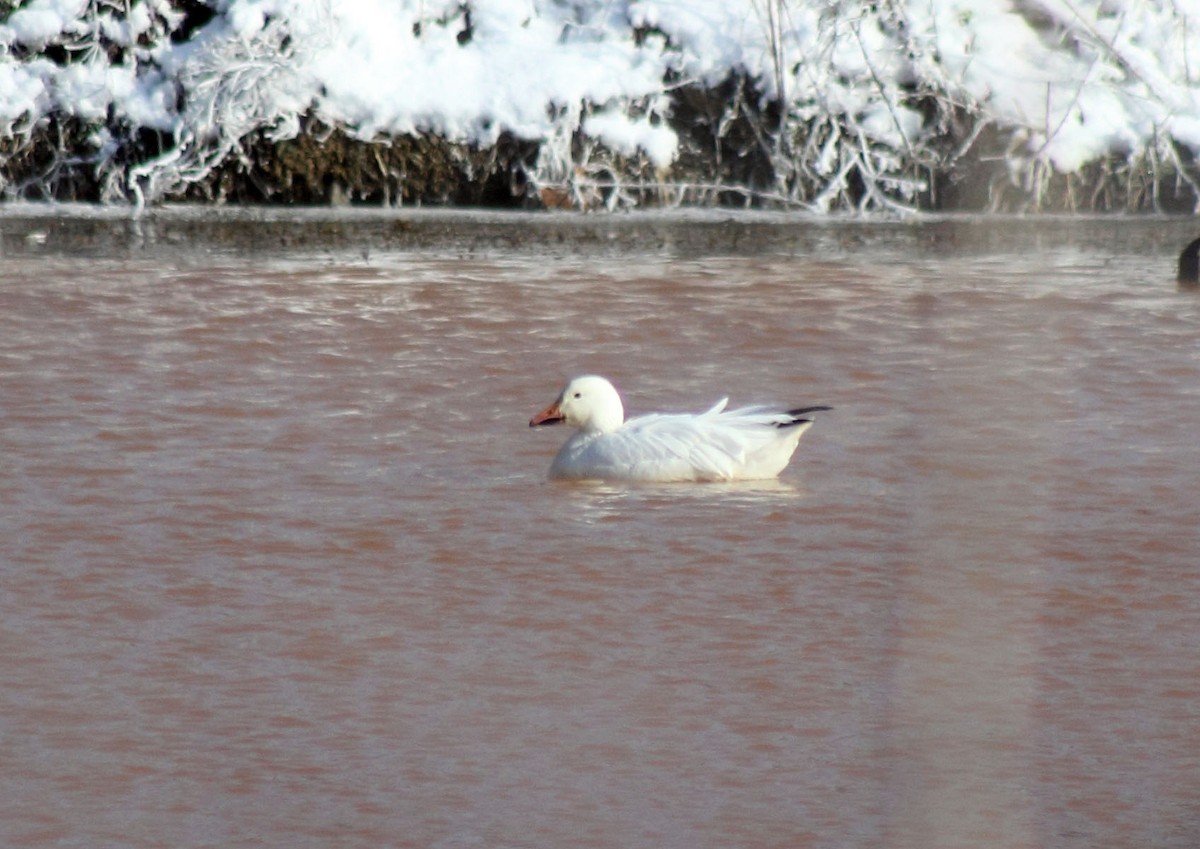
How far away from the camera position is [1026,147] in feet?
44.0

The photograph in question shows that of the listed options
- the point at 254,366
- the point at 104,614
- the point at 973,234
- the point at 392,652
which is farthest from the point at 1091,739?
the point at 973,234

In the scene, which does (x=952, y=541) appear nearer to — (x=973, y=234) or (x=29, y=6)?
→ (x=973, y=234)

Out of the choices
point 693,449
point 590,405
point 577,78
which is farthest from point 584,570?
point 577,78

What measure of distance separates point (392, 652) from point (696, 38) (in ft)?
30.2

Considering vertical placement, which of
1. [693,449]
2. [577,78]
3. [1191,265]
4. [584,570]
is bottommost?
[584,570]

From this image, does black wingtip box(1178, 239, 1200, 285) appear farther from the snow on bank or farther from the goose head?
the goose head

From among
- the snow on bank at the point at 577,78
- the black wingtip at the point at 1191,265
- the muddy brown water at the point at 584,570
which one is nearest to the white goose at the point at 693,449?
the muddy brown water at the point at 584,570

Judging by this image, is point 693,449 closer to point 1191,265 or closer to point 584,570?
point 584,570

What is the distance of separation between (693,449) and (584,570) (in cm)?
129

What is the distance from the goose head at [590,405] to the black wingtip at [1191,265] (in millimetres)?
4573

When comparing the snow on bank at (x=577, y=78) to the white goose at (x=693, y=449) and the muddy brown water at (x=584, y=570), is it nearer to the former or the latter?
the muddy brown water at (x=584, y=570)

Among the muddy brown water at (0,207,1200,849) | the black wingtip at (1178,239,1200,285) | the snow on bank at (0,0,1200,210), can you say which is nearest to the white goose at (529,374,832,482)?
the muddy brown water at (0,207,1200,849)

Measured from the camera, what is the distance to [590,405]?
7.64 meters

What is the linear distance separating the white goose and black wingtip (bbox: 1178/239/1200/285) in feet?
14.5
